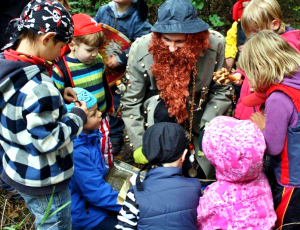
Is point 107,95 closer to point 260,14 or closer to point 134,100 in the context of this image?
point 134,100

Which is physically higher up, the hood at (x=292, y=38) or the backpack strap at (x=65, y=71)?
the hood at (x=292, y=38)

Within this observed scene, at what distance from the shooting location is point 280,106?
2131mm

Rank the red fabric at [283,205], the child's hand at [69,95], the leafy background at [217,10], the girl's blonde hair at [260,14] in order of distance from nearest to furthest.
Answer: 1. the red fabric at [283,205]
2. the child's hand at [69,95]
3. the girl's blonde hair at [260,14]
4. the leafy background at [217,10]

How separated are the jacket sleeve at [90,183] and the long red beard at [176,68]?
879 mm

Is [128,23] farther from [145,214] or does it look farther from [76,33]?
[145,214]

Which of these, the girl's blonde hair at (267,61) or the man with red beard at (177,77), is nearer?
the girl's blonde hair at (267,61)

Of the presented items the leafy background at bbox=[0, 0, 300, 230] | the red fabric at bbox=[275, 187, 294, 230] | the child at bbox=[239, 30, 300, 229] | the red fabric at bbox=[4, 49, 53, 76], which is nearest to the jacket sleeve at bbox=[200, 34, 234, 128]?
the child at bbox=[239, 30, 300, 229]

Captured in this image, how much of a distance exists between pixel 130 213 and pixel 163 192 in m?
0.24

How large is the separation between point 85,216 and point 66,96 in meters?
0.98

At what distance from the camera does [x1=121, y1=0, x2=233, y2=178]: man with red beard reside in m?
2.91

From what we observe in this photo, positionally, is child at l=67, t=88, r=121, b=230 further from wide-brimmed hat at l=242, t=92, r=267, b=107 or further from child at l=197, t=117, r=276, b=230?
wide-brimmed hat at l=242, t=92, r=267, b=107

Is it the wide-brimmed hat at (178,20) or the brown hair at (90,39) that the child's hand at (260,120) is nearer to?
the wide-brimmed hat at (178,20)

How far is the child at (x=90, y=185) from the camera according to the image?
2598 mm

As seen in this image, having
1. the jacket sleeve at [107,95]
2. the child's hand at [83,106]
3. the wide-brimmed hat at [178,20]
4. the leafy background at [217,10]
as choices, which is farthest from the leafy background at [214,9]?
the child's hand at [83,106]
